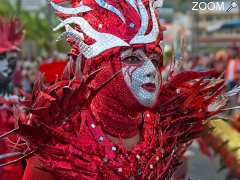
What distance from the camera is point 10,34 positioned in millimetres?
5906

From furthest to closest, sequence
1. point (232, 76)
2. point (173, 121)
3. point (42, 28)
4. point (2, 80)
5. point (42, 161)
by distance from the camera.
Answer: point (42, 28)
point (232, 76)
point (2, 80)
point (173, 121)
point (42, 161)

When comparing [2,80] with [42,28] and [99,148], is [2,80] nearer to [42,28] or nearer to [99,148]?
[99,148]

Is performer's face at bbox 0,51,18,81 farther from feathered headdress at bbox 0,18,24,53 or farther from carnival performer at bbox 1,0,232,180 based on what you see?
carnival performer at bbox 1,0,232,180

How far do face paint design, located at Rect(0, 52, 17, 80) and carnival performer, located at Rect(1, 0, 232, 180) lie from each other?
2652 millimetres

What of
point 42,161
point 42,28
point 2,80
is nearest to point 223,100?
point 42,161

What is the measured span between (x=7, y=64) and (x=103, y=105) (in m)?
2.89

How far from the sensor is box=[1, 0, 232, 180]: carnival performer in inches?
107

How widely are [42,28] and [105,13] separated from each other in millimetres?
29801

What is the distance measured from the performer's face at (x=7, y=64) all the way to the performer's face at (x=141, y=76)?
2853 mm

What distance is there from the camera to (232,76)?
13.2 metres

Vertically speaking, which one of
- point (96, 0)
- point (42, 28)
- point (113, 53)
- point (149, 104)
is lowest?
point (42, 28)

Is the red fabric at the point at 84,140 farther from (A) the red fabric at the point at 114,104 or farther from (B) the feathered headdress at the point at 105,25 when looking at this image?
(B) the feathered headdress at the point at 105,25

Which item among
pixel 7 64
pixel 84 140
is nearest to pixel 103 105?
pixel 84 140

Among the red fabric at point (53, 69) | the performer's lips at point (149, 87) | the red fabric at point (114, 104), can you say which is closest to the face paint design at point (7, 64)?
the red fabric at point (53, 69)
